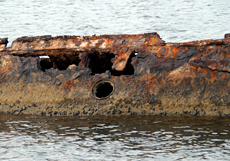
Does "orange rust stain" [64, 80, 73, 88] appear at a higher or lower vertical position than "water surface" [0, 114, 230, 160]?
higher

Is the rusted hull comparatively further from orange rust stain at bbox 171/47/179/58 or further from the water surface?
the water surface

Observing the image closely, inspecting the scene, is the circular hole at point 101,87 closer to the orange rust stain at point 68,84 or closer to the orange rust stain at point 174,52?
the orange rust stain at point 68,84

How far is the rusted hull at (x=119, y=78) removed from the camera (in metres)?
4.97

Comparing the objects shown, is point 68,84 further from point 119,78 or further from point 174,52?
point 174,52

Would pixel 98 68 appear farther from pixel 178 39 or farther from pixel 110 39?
pixel 178 39

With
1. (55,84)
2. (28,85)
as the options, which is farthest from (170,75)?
(28,85)

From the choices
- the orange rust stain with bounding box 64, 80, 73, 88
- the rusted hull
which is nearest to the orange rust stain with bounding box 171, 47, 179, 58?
the rusted hull

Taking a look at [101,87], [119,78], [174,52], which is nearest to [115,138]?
[119,78]

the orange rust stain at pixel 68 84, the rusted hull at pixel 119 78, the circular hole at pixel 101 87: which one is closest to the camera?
the rusted hull at pixel 119 78

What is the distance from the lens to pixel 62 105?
5.48m

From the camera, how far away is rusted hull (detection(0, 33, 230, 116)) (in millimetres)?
4969

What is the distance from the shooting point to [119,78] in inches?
209

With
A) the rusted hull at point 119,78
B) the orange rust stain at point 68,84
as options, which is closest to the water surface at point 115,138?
the rusted hull at point 119,78

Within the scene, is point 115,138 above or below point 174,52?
below
